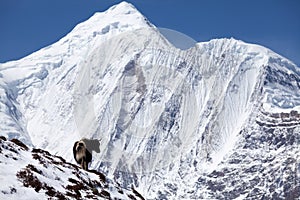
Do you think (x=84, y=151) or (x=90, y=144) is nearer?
(x=84, y=151)

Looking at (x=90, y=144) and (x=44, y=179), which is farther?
(x=90, y=144)

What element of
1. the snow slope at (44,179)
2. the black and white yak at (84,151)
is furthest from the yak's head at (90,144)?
the snow slope at (44,179)

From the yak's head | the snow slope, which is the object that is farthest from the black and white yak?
the snow slope

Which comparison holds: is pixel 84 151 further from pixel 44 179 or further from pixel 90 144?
pixel 44 179

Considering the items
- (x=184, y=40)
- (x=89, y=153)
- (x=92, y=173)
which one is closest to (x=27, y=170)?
(x=92, y=173)

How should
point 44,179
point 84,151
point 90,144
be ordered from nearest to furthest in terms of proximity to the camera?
point 44,179 → point 84,151 → point 90,144

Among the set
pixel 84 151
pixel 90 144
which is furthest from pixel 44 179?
pixel 90 144

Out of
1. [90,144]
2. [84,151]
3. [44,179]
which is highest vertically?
[90,144]

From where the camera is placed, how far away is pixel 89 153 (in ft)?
164

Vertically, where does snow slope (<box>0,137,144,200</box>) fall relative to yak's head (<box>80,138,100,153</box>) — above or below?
below

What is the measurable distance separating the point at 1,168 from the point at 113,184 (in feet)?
33.9

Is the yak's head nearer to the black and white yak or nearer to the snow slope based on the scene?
the black and white yak

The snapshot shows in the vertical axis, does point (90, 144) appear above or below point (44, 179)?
above

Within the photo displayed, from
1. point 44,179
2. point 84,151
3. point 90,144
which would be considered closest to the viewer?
point 44,179
